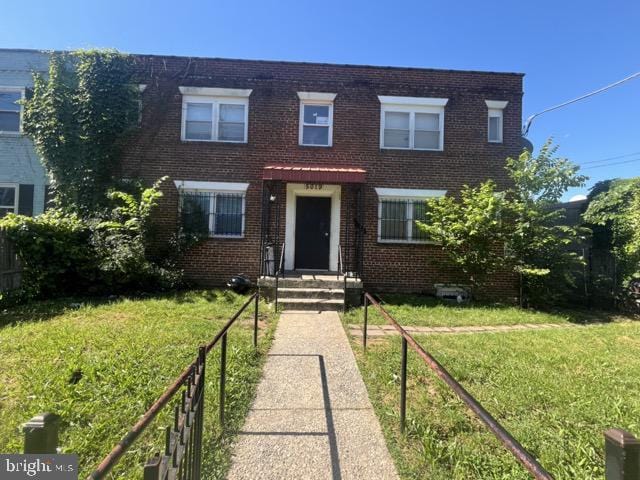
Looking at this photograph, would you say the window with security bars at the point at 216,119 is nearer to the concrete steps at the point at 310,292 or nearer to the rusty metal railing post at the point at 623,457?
the concrete steps at the point at 310,292

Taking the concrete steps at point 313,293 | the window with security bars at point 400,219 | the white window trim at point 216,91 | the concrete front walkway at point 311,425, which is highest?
the white window trim at point 216,91

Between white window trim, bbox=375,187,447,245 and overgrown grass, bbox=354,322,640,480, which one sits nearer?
overgrown grass, bbox=354,322,640,480

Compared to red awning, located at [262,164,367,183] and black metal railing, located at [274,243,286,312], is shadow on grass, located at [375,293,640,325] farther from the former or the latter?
red awning, located at [262,164,367,183]

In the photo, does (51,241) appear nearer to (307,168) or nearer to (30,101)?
(30,101)

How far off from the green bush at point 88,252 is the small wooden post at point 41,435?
8.15 metres

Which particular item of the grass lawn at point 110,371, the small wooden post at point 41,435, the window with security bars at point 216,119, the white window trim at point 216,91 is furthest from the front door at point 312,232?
the small wooden post at point 41,435

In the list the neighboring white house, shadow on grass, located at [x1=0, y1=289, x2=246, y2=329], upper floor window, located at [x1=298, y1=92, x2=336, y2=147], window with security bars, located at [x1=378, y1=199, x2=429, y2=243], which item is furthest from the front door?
the neighboring white house

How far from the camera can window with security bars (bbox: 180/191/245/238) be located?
10.6m

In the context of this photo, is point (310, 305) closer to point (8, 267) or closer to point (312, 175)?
point (312, 175)

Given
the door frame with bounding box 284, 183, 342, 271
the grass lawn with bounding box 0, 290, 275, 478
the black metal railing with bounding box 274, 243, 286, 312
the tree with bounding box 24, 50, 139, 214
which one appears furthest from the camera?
the door frame with bounding box 284, 183, 342, 271

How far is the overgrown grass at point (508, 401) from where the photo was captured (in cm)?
297

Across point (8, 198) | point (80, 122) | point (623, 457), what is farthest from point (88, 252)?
point (623, 457)

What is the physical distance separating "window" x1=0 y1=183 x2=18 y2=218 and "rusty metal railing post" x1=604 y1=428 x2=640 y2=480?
14.3 meters

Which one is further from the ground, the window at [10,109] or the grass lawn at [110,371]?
the window at [10,109]
